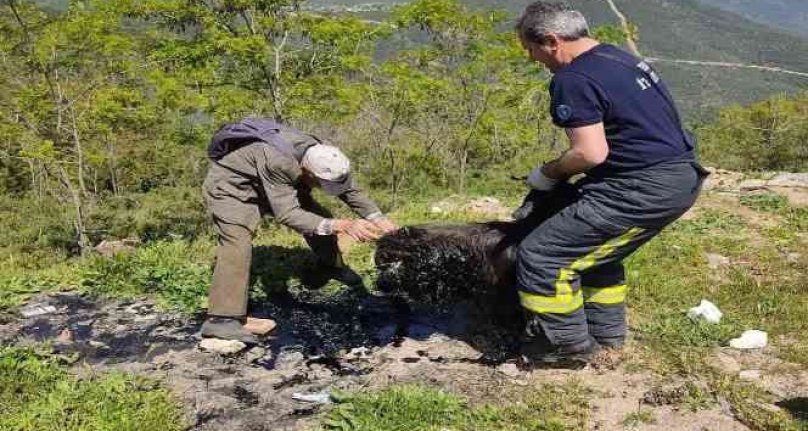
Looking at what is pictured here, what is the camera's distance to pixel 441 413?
3.10m

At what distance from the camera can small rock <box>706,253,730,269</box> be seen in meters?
5.56

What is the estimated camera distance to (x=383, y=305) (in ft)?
15.5

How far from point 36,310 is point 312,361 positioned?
2.17 m

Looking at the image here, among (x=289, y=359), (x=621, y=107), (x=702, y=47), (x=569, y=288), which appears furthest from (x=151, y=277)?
(x=702, y=47)

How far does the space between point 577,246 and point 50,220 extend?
19414mm

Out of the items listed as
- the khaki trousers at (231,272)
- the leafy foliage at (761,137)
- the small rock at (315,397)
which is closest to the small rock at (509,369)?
the small rock at (315,397)

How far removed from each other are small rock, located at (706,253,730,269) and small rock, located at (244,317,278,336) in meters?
3.72

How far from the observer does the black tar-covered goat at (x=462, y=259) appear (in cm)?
383

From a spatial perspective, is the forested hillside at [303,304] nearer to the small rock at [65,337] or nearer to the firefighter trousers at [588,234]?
the small rock at [65,337]

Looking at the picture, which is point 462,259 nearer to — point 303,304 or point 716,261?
point 303,304

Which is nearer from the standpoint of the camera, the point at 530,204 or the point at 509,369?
the point at 509,369

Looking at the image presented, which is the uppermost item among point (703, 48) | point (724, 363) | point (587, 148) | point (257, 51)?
point (257, 51)

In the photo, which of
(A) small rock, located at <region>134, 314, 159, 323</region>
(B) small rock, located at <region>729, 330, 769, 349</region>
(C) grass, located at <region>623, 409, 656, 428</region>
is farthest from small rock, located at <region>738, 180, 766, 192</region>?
(A) small rock, located at <region>134, 314, 159, 323</region>

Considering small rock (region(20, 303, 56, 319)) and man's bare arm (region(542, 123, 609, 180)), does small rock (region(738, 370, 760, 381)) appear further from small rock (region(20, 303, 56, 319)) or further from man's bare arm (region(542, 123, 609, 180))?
small rock (region(20, 303, 56, 319))
